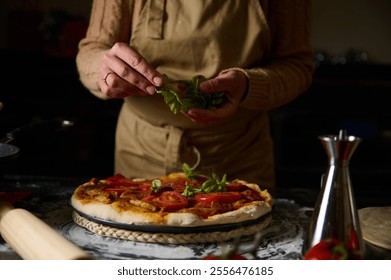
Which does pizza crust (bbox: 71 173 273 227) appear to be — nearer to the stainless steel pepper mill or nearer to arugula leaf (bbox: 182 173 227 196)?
arugula leaf (bbox: 182 173 227 196)

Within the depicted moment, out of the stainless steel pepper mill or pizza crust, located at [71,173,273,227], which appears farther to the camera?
pizza crust, located at [71,173,273,227]

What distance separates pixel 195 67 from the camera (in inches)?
65.9

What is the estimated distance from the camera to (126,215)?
3.67 ft

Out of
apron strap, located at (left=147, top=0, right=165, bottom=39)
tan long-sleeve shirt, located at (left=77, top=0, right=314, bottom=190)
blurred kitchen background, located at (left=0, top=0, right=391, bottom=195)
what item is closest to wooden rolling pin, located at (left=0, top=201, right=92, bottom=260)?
tan long-sleeve shirt, located at (left=77, top=0, right=314, bottom=190)

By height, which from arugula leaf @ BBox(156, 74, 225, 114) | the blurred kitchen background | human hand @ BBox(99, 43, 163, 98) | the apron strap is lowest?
the blurred kitchen background

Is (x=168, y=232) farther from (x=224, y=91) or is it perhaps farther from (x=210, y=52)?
(x=210, y=52)

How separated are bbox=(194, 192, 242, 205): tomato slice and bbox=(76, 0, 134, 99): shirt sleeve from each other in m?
0.54

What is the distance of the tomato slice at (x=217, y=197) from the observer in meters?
1.22

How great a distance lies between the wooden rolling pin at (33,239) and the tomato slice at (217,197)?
1.18 feet

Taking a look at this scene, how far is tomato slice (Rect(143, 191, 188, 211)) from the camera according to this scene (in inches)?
46.3

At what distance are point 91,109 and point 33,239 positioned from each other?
2.43 m
